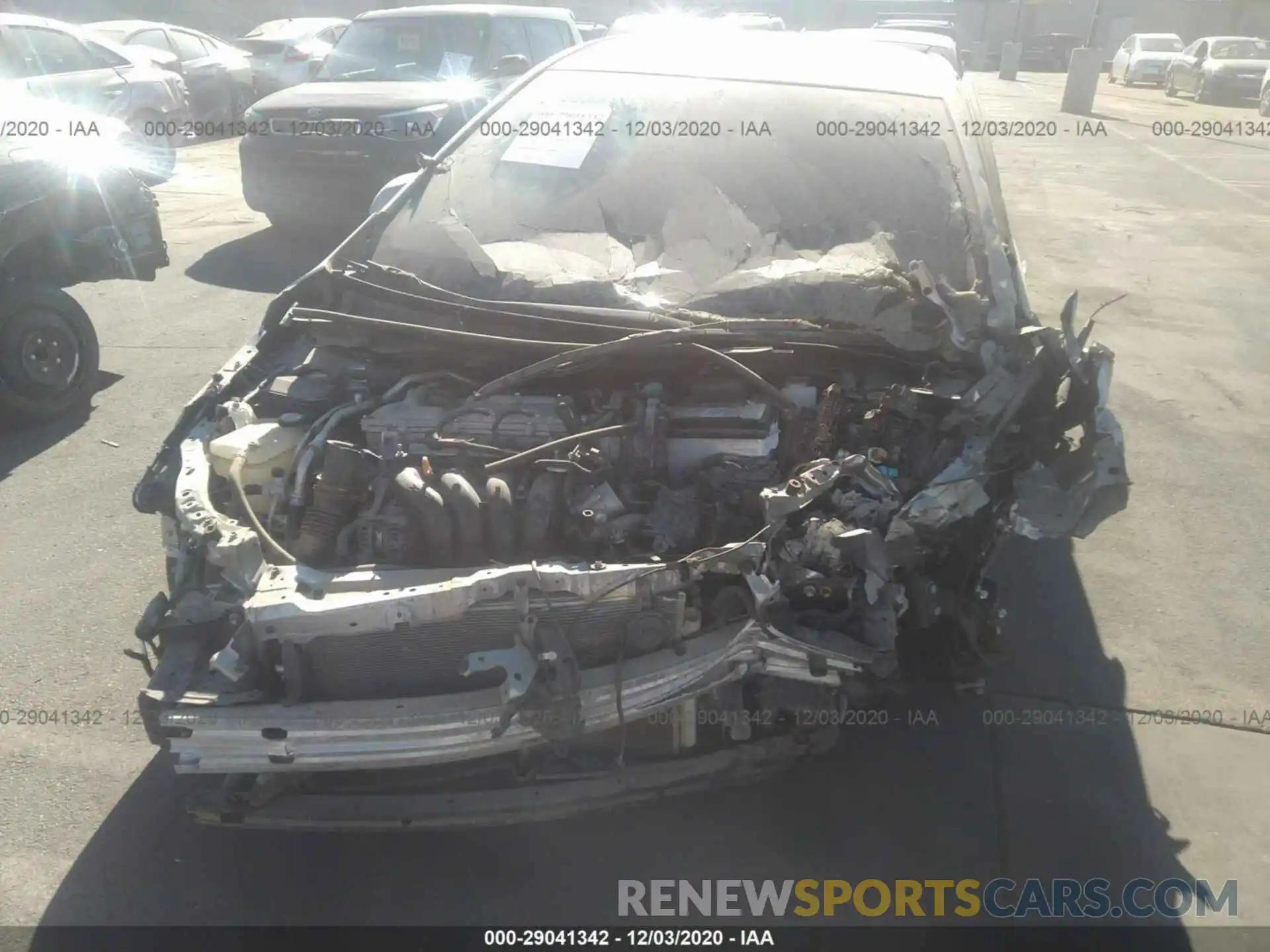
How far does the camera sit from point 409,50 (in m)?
8.76

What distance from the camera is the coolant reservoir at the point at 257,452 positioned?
271 centimetres

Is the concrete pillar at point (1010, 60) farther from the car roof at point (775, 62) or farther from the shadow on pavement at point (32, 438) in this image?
the shadow on pavement at point (32, 438)

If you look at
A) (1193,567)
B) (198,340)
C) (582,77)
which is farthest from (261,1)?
(1193,567)

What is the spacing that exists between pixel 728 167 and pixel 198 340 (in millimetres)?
4458

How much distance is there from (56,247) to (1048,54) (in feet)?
117

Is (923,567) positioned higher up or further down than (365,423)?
further down

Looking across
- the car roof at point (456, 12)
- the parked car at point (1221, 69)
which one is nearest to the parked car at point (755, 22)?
the car roof at point (456, 12)

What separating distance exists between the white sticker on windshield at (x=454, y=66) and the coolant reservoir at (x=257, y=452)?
6626 mm

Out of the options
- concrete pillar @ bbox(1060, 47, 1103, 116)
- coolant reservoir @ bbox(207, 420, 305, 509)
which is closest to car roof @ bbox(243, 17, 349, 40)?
concrete pillar @ bbox(1060, 47, 1103, 116)

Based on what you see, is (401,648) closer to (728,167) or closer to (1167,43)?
(728,167)

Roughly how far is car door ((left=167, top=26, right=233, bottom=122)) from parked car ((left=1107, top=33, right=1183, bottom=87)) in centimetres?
2425

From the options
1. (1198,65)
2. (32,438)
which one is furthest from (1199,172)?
(32,438)

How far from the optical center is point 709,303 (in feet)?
10.3

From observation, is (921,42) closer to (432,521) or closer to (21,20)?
(432,521)
